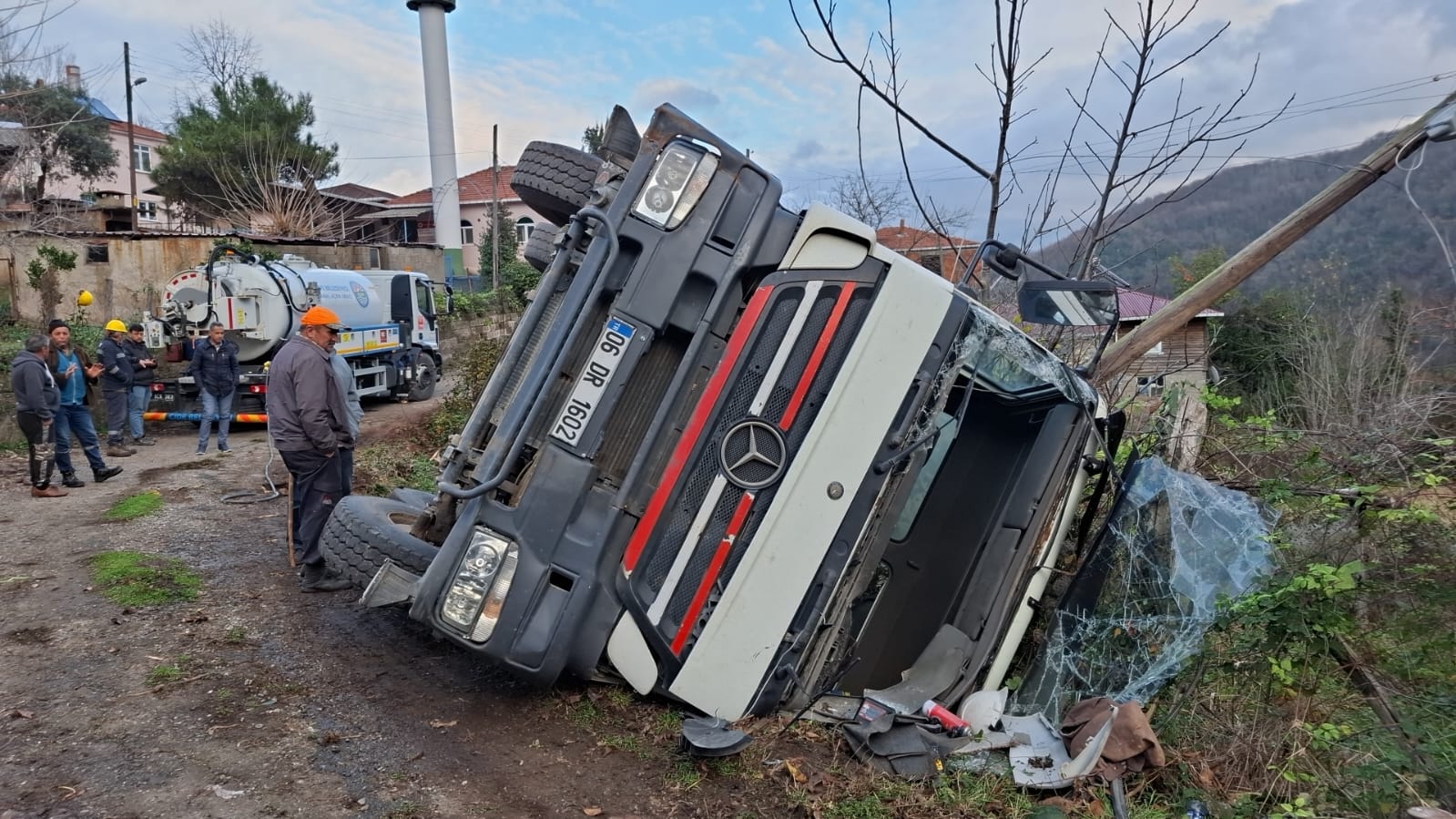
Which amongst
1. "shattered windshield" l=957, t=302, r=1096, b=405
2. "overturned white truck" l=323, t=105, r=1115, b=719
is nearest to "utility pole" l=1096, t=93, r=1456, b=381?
"shattered windshield" l=957, t=302, r=1096, b=405

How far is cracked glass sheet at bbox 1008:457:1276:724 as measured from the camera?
4000 mm

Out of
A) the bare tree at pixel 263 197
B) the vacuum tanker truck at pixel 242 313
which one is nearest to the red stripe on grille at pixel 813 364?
the vacuum tanker truck at pixel 242 313

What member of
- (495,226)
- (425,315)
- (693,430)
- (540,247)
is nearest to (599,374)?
(693,430)

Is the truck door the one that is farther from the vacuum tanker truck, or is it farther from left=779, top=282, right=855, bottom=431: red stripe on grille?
left=779, top=282, right=855, bottom=431: red stripe on grille

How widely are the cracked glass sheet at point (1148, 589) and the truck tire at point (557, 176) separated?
9.39ft

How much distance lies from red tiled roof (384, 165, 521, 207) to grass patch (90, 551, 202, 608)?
3859 cm

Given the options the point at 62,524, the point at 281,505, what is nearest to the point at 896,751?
the point at 281,505

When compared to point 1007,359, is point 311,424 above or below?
below

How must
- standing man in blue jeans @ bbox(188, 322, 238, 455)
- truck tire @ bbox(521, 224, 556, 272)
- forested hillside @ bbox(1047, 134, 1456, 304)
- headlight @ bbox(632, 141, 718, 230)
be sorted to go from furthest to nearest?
standing man in blue jeans @ bbox(188, 322, 238, 455)
forested hillside @ bbox(1047, 134, 1456, 304)
truck tire @ bbox(521, 224, 556, 272)
headlight @ bbox(632, 141, 718, 230)

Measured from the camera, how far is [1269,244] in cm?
511

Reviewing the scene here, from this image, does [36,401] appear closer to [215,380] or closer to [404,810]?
[215,380]

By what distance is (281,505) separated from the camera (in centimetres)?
752

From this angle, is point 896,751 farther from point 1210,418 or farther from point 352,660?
point 1210,418

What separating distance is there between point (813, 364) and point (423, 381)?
13608 millimetres
